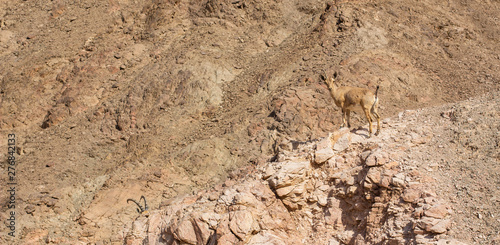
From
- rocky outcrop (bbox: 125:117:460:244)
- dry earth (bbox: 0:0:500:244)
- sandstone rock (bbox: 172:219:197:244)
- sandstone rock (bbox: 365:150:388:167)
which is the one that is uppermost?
sandstone rock (bbox: 365:150:388:167)

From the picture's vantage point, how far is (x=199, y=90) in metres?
24.5

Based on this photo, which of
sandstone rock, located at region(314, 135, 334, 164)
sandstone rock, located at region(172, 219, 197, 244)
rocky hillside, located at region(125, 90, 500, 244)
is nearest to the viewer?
rocky hillside, located at region(125, 90, 500, 244)

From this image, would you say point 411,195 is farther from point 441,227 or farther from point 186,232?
point 186,232

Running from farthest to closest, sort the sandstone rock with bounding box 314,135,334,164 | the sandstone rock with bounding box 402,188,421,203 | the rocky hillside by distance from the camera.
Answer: the sandstone rock with bounding box 314,135,334,164
the sandstone rock with bounding box 402,188,421,203
the rocky hillside

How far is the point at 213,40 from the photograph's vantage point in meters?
27.5

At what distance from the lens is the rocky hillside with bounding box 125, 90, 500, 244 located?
11.8 m

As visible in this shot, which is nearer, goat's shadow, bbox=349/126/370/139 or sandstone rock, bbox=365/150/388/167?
sandstone rock, bbox=365/150/388/167

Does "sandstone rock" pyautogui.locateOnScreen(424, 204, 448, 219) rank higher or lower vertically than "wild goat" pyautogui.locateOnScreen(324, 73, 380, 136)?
lower

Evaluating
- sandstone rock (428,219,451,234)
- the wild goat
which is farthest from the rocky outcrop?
the wild goat

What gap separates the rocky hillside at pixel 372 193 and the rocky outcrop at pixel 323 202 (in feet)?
0.08

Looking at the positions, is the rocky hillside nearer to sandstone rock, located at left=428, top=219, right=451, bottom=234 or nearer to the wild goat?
sandstone rock, located at left=428, top=219, right=451, bottom=234

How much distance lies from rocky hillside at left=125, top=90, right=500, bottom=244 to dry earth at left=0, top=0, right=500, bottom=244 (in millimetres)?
120

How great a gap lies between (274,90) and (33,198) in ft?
33.0

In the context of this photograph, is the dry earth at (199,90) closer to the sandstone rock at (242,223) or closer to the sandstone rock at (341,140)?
the sandstone rock at (341,140)
